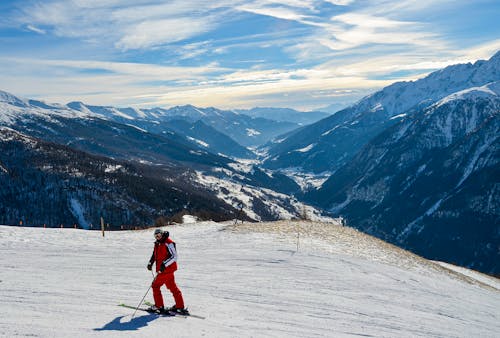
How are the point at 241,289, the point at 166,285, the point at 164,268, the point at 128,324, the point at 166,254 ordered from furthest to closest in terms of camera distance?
the point at 241,289 → the point at 166,285 → the point at 166,254 → the point at 164,268 → the point at 128,324

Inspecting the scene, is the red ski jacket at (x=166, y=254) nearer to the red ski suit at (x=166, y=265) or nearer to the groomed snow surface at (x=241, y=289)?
the red ski suit at (x=166, y=265)

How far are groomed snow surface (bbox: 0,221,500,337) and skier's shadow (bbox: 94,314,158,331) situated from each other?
0.04m

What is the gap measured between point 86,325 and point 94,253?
12.6 m

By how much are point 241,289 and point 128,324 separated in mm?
6506

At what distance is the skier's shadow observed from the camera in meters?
13.2

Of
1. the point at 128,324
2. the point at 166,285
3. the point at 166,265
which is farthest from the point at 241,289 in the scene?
the point at 128,324

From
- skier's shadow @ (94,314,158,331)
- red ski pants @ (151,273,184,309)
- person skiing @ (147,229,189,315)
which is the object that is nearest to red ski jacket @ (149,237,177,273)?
person skiing @ (147,229,189,315)

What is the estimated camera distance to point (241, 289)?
18984 millimetres

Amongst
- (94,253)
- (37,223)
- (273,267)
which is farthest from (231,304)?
(37,223)

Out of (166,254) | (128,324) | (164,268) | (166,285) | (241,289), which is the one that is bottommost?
(241,289)

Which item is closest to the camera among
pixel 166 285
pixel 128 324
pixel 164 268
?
pixel 128 324

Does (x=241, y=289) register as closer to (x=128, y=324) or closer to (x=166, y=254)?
(x=166, y=254)

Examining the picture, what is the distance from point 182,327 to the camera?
13664 mm

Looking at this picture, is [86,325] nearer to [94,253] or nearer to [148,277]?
[148,277]
